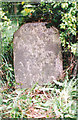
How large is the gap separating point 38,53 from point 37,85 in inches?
21.7

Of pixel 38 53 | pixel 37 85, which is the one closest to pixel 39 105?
pixel 37 85

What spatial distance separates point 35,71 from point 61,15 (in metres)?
1.06

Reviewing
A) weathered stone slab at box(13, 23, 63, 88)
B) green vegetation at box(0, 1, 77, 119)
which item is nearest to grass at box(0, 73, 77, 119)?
green vegetation at box(0, 1, 77, 119)

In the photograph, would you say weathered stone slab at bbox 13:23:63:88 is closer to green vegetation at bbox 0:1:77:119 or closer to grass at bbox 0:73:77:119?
green vegetation at bbox 0:1:77:119

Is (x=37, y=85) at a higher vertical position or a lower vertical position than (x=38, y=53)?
lower

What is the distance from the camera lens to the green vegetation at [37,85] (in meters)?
2.23

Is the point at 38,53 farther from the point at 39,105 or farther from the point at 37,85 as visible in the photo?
the point at 39,105

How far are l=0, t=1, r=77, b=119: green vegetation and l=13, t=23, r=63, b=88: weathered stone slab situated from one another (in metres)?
0.14

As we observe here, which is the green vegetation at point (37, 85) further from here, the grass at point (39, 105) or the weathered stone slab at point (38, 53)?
the weathered stone slab at point (38, 53)

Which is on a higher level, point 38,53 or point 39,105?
point 38,53

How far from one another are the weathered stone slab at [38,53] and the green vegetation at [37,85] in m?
0.14

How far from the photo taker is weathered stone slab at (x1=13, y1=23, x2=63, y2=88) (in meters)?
2.77

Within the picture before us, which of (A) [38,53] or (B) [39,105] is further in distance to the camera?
(A) [38,53]

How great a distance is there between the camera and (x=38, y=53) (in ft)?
9.15
